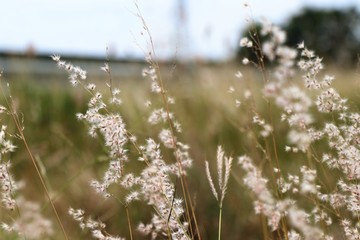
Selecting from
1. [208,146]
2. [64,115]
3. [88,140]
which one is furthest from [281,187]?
[64,115]

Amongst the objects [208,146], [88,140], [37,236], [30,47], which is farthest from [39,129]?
[37,236]

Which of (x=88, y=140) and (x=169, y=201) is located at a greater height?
(x=88, y=140)

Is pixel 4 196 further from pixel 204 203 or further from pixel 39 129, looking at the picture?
pixel 39 129

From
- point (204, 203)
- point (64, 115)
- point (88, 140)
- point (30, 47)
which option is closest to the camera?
point (204, 203)

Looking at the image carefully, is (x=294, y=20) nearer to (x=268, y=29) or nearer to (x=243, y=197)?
(x=243, y=197)

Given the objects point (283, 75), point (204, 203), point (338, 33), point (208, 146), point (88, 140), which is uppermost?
point (338, 33)

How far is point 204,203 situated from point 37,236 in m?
2.73

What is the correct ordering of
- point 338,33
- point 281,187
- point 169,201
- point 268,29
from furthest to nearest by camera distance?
point 338,33, point 281,187, point 169,201, point 268,29

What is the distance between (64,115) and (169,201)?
616cm

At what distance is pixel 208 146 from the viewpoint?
618 centimetres

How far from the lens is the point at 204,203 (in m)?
4.95

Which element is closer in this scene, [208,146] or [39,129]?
[208,146]

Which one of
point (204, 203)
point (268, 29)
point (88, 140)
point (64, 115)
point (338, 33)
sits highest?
point (338, 33)

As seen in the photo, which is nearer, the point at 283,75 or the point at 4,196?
the point at 283,75
